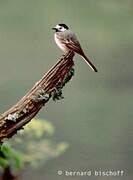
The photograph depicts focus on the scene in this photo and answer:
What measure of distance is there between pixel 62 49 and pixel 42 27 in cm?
12

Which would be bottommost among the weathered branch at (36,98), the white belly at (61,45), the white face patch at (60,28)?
the weathered branch at (36,98)

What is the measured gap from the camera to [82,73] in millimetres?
2268

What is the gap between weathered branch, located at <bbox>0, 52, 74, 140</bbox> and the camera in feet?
7.20

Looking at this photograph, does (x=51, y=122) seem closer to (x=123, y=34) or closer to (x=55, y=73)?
(x=55, y=73)

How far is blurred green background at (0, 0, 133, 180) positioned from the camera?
88.6 inches

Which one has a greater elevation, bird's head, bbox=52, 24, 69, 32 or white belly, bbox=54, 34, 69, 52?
bird's head, bbox=52, 24, 69, 32

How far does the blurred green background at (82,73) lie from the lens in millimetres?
2250

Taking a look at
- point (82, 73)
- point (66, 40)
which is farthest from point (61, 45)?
point (82, 73)

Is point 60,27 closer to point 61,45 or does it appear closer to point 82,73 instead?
point 61,45

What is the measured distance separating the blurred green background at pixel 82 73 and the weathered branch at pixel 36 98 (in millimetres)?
31

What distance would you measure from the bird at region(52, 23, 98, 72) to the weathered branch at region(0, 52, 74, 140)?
0.07 ft

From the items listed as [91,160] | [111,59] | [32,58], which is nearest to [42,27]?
[32,58]

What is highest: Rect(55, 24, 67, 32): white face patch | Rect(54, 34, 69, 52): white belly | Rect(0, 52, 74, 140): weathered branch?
Rect(55, 24, 67, 32): white face patch

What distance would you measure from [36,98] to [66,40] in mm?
226
